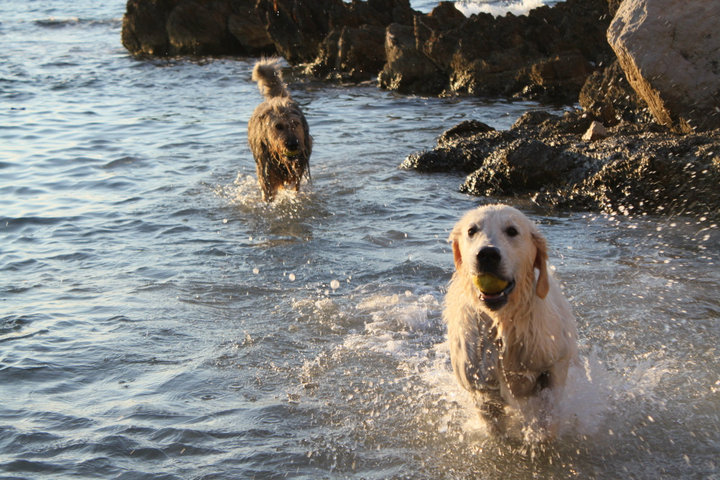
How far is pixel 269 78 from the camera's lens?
36.3 ft

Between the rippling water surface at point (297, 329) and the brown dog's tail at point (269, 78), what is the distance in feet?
3.96

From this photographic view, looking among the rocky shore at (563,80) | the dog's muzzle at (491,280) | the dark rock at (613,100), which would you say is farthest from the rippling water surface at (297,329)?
the dark rock at (613,100)

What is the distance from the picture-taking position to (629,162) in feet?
28.9

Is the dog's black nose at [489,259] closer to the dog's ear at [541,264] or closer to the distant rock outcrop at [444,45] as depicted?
the dog's ear at [541,264]

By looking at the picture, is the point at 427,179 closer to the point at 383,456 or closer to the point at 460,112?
the point at 460,112

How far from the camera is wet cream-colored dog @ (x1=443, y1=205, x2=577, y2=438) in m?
4.37

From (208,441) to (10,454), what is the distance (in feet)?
3.79

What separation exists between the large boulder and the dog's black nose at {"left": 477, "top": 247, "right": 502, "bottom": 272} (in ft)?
20.2

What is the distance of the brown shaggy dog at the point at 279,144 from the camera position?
9.66 meters

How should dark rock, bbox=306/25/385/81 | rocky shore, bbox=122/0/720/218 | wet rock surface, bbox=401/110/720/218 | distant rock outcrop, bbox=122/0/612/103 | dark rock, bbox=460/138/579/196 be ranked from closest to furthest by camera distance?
wet rock surface, bbox=401/110/720/218, rocky shore, bbox=122/0/720/218, dark rock, bbox=460/138/579/196, distant rock outcrop, bbox=122/0/612/103, dark rock, bbox=306/25/385/81

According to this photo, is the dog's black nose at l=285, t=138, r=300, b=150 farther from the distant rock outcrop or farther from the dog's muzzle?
the distant rock outcrop

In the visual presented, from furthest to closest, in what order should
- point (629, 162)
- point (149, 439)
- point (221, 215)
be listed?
point (221, 215), point (629, 162), point (149, 439)

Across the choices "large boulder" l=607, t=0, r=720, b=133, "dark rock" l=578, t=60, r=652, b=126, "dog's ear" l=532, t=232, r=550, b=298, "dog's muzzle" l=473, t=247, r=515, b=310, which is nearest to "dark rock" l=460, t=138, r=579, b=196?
"large boulder" l=607, t=0, r=720, b=133

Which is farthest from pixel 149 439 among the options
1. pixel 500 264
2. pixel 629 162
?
pixel 629 162
